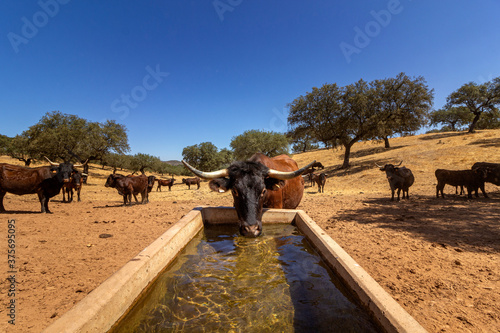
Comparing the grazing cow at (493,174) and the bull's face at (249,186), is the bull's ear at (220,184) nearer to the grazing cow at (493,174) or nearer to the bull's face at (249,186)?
the bull's face at (249,186)

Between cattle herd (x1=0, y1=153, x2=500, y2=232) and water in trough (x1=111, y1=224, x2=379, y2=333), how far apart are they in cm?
61

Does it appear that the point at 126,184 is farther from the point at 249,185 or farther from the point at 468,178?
the point at 468,178

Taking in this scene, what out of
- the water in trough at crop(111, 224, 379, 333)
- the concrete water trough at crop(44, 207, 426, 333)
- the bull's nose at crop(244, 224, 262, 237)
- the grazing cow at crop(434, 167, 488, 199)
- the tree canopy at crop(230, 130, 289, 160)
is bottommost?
the water in trough at crop(111, 224, 379, 333)

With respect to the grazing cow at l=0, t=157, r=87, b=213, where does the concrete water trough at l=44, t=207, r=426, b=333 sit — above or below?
below

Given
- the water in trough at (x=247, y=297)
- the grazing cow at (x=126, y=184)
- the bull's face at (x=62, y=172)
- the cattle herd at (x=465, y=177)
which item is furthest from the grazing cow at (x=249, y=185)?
the grazing cow at (x=126, y=184)

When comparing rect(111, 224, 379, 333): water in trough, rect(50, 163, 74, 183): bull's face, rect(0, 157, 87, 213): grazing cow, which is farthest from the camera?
rect(50, 163, 74, 183): bull's face

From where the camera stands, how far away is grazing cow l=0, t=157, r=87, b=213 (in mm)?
7520

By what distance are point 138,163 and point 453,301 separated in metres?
52.9

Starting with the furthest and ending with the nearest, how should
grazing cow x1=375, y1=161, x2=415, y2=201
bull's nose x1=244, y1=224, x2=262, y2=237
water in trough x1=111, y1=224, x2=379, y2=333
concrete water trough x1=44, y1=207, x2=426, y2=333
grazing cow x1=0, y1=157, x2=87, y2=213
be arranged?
grazing cow x1=375, y1=161, x2=415, y2=201
grazing cow x1=0, y1=157, x2=87, y2=213
bull's nose x1=244, y1=224, x2=262, y2=237
water in trough x1=111, y1=224, x2=379, y2=333
concrete water trough x1=44, y1=207, x2=426, y2=333

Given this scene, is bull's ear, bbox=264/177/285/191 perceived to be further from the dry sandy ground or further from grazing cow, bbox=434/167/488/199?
grazing cow, bbox=434/167/488/199

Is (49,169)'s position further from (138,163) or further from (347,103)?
(138,163)

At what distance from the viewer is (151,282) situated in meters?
2.46

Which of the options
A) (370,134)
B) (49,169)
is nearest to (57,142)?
(49,169)

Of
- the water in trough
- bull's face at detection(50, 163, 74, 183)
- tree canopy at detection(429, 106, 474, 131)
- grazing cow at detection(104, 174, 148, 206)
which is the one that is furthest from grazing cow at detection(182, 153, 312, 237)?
tree canopy at detection(429, 106, 474, 131)
